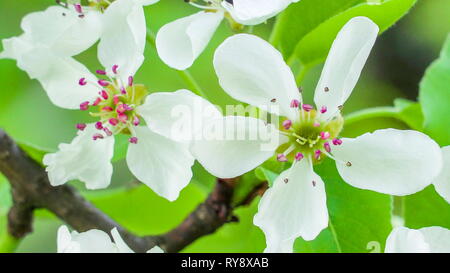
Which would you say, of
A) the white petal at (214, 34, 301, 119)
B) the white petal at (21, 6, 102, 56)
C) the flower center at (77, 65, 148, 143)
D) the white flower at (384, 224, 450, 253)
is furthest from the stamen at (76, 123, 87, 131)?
the white flower at (384, 224, 450, 253)

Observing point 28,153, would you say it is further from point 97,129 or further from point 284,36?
point 284,36

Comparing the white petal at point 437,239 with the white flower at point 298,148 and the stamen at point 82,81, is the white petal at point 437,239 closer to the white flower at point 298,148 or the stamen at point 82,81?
the white flower at point 298,148

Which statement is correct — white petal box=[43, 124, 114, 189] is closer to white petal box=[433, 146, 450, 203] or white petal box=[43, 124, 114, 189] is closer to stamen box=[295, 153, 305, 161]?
stamen box=[295, 153, 305, 161]

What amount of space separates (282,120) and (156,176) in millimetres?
204

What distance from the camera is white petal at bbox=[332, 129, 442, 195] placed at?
936 mm

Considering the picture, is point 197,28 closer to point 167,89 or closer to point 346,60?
point 346,60

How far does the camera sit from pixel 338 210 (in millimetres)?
1083

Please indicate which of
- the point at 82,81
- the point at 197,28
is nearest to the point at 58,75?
the point at 82,81

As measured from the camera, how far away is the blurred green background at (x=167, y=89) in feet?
5.42

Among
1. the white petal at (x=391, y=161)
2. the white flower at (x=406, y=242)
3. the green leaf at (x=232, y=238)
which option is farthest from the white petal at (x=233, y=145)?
the green leaf at (x=232, y=238)

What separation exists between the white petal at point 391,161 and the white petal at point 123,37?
324mm
